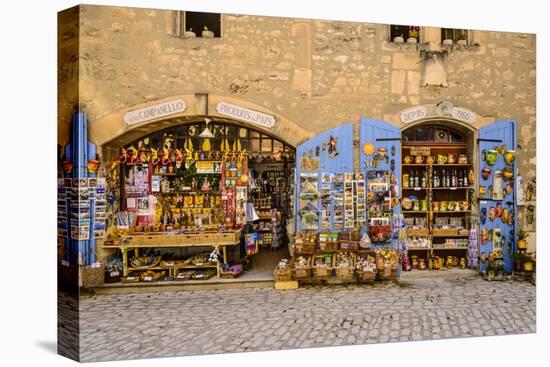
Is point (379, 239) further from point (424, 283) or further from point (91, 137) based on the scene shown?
point (91, 137)

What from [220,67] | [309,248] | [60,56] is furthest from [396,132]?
[60,56]

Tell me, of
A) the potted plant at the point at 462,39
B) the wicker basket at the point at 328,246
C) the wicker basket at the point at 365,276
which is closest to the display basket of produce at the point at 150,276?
the wicker basket at the point at 328,246

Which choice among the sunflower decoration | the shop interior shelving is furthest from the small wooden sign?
the sunflower decoration

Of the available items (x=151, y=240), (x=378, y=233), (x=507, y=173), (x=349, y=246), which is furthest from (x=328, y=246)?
(x=507, y=173)

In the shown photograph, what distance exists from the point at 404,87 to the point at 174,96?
10.9 feet

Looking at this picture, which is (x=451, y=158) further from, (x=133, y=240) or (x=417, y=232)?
(x=133, y=240)

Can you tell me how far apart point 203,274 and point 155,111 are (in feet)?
8.25

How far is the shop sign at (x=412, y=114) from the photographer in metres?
7.29

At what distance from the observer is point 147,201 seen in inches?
321

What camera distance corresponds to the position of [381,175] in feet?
24.0

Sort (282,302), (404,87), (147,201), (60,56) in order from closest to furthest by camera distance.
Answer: (60,56), (282,302), (404,87), (147,201)

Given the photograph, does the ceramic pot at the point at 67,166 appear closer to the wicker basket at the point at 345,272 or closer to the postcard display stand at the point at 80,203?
the postcard display stand at the point at 80,203

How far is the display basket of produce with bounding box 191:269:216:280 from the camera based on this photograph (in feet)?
24.0

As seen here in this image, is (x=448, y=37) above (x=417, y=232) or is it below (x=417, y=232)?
above
